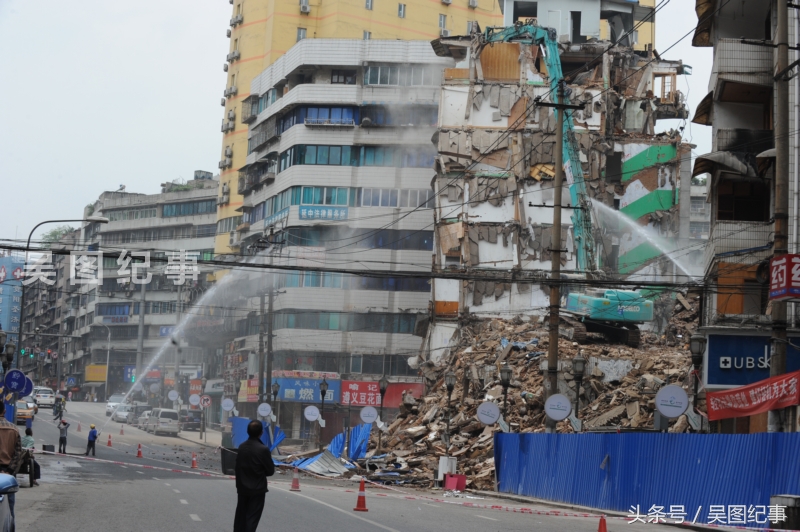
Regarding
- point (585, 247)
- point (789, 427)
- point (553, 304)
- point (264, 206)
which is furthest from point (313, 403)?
point (789, 427)

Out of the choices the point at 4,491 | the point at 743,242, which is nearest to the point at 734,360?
the point at 743,242

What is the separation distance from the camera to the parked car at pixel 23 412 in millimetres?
61991

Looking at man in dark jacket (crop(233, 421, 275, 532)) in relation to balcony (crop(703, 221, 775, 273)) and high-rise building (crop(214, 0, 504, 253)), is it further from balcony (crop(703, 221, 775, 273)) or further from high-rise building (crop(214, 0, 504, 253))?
high-rise building (crop(214, 0, 504, 253))

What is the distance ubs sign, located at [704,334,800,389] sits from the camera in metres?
31.3

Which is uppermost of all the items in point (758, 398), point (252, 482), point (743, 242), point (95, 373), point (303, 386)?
point (743, 242)

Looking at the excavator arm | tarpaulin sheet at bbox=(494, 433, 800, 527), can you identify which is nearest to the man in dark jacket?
tarpaulin sheet at bbox=(494, 433, 800, 527)

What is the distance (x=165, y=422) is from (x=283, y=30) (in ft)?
123

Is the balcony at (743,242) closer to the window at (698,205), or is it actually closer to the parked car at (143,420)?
the parked car at (143,420)

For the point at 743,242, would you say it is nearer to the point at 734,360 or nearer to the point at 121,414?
the point at 734,360

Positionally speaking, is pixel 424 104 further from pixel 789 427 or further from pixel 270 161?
pixel 789 427

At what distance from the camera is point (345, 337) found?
77562 millimetres

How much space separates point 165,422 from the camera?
7475 cm

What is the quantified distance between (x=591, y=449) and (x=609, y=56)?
45.7 metres

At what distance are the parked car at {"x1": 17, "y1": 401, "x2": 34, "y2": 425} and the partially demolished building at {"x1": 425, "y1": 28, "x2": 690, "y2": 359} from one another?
2365 centimetres
